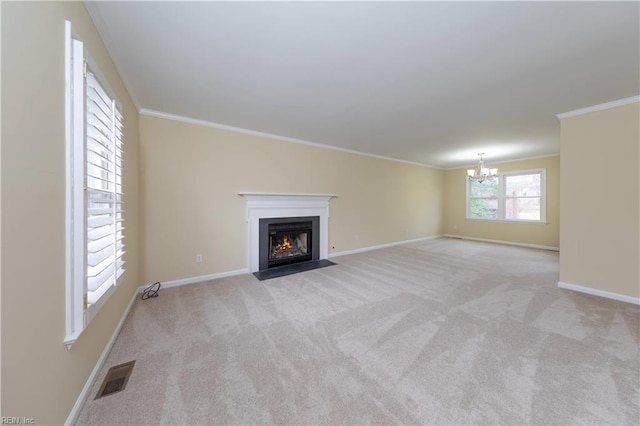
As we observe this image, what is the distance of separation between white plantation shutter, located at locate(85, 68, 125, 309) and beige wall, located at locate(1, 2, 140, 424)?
0.74ft

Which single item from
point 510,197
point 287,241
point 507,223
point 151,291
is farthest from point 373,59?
point 507,223

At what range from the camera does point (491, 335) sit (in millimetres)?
2049

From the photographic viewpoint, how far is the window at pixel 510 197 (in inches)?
235

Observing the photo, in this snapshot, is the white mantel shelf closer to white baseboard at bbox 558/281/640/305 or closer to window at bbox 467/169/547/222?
white baseboard at bbox 558/281/640/305

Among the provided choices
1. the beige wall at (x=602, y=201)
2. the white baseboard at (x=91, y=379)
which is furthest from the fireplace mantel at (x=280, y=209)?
the beige wall at (x=602, y=201)

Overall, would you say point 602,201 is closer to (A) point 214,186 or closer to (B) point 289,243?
(B) point 289,243

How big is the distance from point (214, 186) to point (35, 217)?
103 inches

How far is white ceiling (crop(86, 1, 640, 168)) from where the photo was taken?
1523 mm

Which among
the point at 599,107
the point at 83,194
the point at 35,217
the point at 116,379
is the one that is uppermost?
the point at 599,107

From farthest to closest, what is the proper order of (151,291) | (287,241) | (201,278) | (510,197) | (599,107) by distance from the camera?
(510,197) → (287,241) → (201,278) → (151,291) → (599,107)

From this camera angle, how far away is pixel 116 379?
1.57 meters

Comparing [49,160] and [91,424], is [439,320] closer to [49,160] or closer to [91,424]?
[91,424]

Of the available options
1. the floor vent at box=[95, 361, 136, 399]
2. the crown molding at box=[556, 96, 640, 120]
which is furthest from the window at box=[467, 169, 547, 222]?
the floor vent at box=[95, 361, 136, 399]

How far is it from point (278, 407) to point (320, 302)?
141 centimetres
